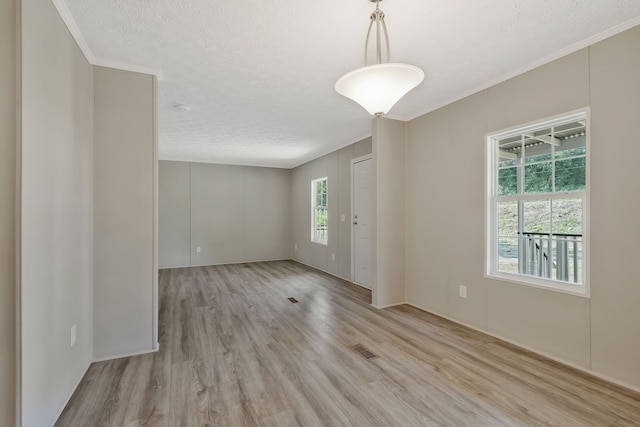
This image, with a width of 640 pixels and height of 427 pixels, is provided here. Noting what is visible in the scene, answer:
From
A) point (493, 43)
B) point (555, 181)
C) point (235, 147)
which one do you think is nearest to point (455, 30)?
point (493, 43)

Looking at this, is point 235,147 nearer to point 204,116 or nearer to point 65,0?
point 204,116

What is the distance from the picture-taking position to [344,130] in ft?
14.8

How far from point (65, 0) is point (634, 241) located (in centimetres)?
399

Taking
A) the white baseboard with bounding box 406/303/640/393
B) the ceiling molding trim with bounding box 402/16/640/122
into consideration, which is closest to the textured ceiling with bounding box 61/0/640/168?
the ceiling molding trim with bounding box 402/16/640/122

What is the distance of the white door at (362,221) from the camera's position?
187 inches

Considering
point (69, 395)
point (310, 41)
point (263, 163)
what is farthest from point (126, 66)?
point (263, 163)

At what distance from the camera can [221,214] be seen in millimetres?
7016

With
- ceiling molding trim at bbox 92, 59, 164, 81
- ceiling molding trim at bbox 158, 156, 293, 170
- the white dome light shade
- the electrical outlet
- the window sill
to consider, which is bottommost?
the electrical outlet

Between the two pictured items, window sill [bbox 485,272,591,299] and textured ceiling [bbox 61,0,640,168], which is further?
window sill [bbox 485,272,591,299]

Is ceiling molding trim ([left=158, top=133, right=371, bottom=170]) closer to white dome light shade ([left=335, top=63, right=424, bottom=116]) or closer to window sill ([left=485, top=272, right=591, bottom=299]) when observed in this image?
window sill ([left=485, top=272, right=591, bottom=299])

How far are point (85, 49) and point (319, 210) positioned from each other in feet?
16.0

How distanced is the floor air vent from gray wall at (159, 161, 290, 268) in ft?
16.7

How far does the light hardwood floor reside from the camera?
1759mm

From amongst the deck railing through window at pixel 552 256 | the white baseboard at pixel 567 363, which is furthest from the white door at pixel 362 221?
the deck railing through window at pixel 552 256
